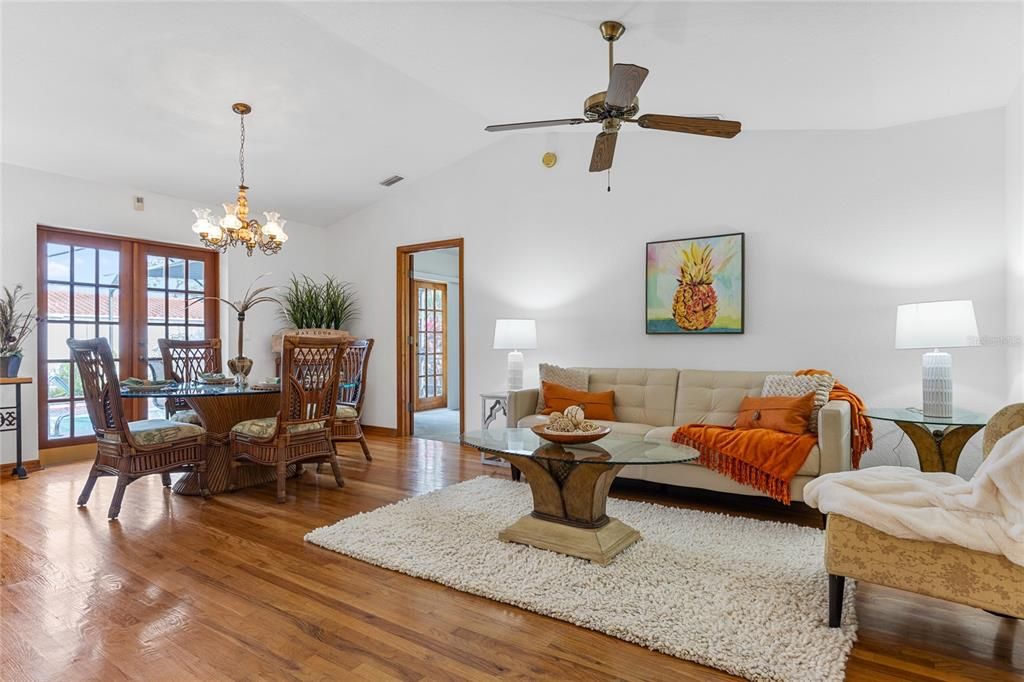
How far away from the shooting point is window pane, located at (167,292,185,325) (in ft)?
18.4

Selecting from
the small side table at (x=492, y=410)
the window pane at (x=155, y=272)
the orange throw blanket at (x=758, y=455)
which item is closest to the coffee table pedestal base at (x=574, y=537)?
the orange throw blanket at (x=758, y=455)

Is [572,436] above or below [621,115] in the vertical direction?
below

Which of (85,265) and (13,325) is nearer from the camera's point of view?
(13,325)

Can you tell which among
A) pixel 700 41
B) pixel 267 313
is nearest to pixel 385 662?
pixel 700 41

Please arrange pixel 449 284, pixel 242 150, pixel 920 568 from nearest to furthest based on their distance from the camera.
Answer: pixel 920 568
pixel 242 150
pixel 449 284

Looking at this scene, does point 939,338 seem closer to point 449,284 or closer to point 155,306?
point 155,306

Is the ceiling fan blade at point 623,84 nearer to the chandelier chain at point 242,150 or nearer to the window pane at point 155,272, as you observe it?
the chandelier chain at point 242,150

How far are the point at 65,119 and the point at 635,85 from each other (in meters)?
4.08

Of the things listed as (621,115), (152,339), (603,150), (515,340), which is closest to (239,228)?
(152,339)

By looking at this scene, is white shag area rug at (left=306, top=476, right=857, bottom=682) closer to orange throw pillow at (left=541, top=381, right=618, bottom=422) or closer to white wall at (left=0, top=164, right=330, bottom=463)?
orange throw pillow at (left=541, top=381, right=618, bottom=422)

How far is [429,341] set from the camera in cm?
842

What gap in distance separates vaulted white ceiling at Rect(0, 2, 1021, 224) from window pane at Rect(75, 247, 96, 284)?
0.67 meters

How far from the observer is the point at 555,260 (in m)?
5.26

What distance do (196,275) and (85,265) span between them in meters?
0.99
